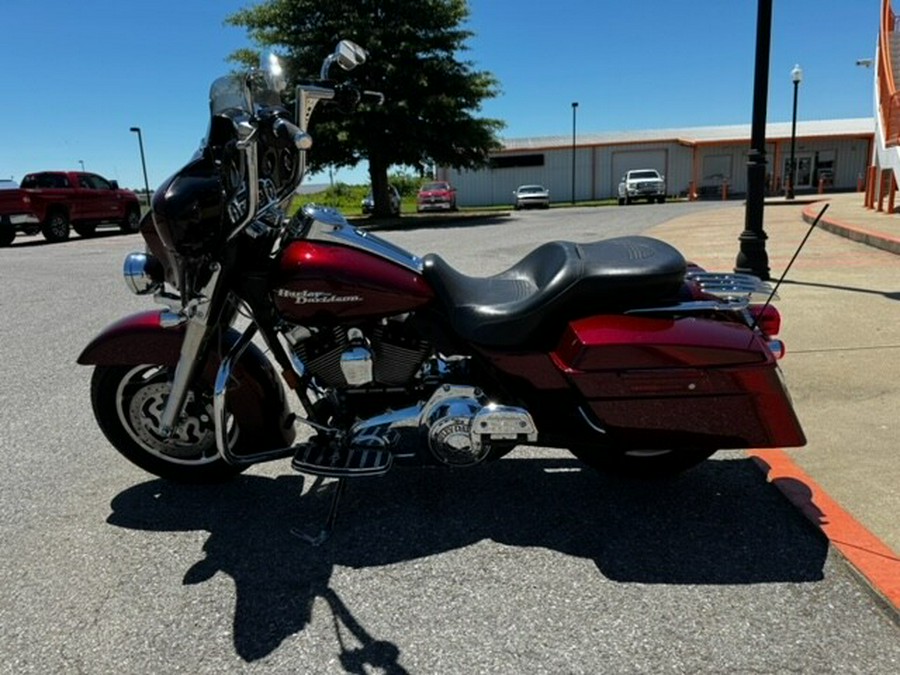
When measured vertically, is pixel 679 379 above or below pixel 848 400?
above

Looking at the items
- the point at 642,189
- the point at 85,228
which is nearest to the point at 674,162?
the point at 642,189

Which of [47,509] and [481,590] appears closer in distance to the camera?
[481,590]

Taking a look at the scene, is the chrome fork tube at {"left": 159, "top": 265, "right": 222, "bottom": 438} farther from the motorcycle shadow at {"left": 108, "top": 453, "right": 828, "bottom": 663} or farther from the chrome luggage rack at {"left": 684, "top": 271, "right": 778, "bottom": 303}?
the chrome luggage rack at {"left": 684, "top": 271, "right": 778, "bottom": 303}

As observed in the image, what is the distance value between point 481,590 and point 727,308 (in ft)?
4.86

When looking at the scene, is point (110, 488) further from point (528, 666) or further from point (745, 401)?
point (745, 401)

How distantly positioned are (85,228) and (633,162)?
33355mm

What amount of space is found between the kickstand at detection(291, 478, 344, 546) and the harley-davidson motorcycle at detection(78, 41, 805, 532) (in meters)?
0.21

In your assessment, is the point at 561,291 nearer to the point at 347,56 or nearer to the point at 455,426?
the point at 455,426

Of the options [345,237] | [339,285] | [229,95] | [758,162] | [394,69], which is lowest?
[339,285]

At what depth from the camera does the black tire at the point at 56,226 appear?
20500 mm

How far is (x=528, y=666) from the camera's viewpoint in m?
2.24

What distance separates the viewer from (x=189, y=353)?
9.93ft

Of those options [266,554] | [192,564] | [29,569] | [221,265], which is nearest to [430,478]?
[266,554]

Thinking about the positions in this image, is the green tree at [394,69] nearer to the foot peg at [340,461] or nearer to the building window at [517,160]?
the building window at [517,160]
